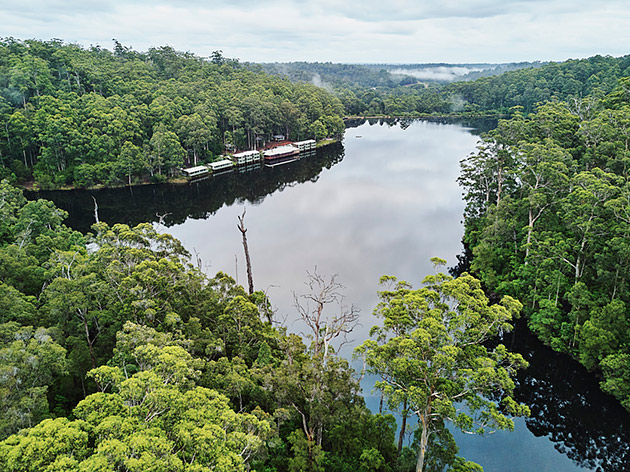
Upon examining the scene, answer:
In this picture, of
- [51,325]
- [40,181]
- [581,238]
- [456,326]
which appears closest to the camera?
[456,326]

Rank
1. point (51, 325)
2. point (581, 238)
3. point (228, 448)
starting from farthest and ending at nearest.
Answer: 1. point (581, 238)
2. point (51, 325)
3. point (228, 448)

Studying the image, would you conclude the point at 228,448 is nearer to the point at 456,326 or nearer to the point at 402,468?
the point at 402,468

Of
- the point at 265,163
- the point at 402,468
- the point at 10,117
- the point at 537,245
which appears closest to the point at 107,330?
the point at 402,468

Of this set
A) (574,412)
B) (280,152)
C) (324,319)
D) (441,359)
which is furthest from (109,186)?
(574,412)

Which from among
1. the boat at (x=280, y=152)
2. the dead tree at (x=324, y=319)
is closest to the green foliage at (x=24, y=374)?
the dead tree at (x=324, y=319)

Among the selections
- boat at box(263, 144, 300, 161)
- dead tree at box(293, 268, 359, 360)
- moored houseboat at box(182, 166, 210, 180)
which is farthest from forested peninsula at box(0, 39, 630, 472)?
boat at box(263, 144, 300, 161)

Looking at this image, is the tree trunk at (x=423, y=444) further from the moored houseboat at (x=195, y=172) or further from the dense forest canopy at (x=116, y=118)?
the moored houseboat at (x=195, y=172)
